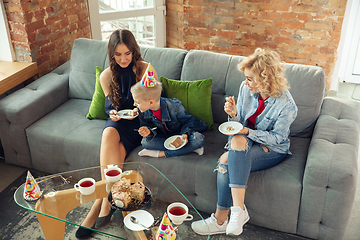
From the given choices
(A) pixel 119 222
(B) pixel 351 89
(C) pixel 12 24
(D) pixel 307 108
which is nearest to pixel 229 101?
(D) pixel 307 108

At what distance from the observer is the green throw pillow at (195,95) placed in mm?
2186

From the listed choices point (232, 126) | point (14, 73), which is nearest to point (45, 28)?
point (14, 73)

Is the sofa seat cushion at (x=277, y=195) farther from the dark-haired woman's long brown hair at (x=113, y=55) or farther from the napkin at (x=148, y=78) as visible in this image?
the dark-haired woman's long brown hair at (x=113, y=55)

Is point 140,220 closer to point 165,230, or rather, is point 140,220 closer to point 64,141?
point 165,230

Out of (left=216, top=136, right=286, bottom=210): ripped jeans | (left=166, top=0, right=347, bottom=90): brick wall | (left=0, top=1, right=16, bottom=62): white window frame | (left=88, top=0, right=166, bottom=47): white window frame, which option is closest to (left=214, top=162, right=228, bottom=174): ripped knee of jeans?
(left=216, top=136, right=286, bottom=210): ripped jeans

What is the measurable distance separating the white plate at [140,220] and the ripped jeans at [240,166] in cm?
52

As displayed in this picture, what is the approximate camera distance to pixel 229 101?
6.12 feet

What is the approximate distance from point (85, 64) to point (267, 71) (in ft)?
5.02

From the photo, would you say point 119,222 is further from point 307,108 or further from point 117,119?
point 307,108

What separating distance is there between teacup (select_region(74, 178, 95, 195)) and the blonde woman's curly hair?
101 centimetres

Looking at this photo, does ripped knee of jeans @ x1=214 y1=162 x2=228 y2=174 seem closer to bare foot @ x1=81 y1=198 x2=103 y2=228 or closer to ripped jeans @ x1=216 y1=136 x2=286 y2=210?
ripped jeans @ x1=216 y1=136 x2=286 y2=210

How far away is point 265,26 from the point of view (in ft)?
11.5

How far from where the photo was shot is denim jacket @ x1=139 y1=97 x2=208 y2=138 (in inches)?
80.5

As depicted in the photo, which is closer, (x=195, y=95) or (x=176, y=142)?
(x=176, y=142)
